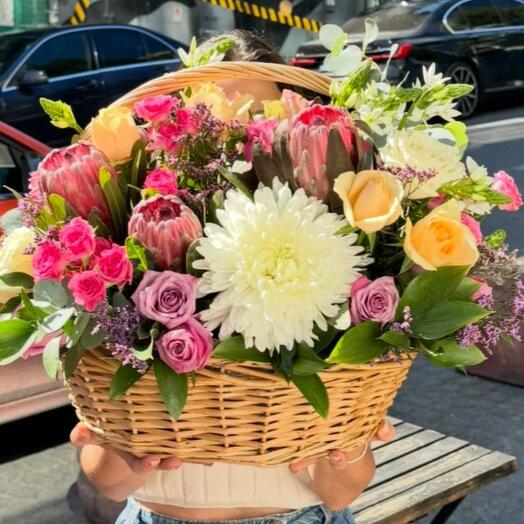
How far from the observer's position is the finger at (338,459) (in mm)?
1566

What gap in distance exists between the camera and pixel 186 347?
1.32m

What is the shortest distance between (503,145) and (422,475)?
8263mm

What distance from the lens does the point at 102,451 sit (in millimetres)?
1636

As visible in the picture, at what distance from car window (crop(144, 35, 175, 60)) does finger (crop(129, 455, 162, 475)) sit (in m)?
9.29

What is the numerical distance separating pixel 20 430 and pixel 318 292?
132 inches

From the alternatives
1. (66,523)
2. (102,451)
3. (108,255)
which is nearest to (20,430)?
(66,523)

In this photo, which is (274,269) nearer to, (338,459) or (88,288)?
(88,288)

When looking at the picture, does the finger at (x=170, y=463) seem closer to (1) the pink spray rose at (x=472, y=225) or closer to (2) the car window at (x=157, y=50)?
(1) the pink spray rose at (x=472, y=225)

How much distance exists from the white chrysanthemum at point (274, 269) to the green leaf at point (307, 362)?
0.06ft

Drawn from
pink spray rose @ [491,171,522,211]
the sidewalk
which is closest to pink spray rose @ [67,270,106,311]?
pink spray rose @ [491,171,522,211]

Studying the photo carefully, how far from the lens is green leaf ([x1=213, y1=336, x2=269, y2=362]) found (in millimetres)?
1361

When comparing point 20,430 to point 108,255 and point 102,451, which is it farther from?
point 108,255

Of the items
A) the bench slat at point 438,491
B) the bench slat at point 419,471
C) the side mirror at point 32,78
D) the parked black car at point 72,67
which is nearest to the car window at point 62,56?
the parked black car at point 72,67

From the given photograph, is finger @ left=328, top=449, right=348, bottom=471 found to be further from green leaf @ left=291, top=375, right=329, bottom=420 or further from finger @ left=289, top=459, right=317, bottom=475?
green leaf @ left=291, top=375, right=329, bottom=420
